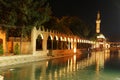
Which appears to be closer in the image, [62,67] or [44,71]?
[44,71]

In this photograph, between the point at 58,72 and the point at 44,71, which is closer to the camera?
the point at 58,72

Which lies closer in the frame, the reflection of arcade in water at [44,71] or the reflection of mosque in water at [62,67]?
the reflection of arcade in water at [44,71]

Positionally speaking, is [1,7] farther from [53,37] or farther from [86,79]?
[86,79]

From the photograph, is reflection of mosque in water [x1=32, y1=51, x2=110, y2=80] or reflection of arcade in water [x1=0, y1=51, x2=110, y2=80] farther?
reflection of mosque in water [x1=32, y1=51, x2=110, y2=80]

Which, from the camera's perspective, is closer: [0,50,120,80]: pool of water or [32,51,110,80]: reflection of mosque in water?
[0,50,120,80]: pool of water

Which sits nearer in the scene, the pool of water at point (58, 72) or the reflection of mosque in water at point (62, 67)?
the pool of water at point (58, 72)

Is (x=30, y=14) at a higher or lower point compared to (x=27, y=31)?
higher

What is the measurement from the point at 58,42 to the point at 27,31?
12439 mm

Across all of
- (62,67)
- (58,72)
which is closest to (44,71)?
(58,72)

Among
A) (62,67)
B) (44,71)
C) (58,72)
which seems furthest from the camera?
(62,67)

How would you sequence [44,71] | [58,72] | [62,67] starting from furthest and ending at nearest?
[62,67] < [44,71] < [58,72]

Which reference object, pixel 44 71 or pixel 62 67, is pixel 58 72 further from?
pixel 62 67

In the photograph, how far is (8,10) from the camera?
103 feet

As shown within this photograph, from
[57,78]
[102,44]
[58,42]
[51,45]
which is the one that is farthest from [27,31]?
[102,44]
